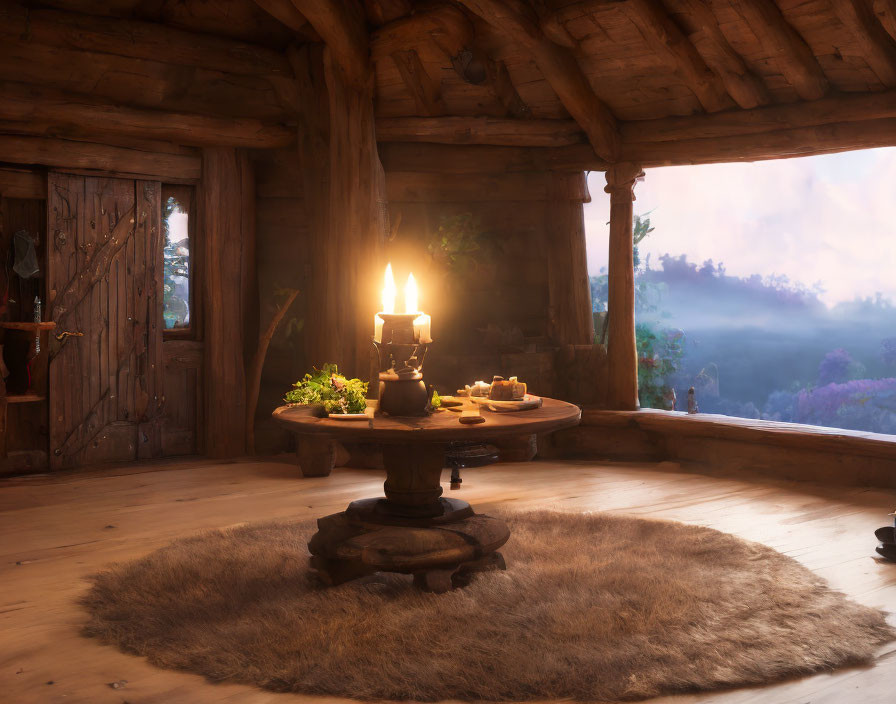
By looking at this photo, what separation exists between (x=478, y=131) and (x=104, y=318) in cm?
315

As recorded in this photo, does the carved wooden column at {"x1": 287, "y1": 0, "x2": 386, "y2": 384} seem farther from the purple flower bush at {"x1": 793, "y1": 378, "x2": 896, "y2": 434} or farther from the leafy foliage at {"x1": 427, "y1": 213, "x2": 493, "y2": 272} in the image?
the purple flower bush at {"x1": 793, "y1": 378, "x2": 896, "y2": 434}

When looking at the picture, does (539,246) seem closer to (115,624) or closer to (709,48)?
(709,48)

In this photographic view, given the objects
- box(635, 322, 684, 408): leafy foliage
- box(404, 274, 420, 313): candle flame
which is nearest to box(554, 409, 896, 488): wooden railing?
box(635, 322, 684, 408): leafy foliage

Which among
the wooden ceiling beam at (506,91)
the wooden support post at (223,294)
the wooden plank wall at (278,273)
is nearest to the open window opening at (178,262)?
the wooden support post at (223,294)

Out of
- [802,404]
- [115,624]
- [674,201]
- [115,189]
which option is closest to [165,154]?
[115,189]

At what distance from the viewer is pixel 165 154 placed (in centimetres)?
674

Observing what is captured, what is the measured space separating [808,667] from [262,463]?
459 cm

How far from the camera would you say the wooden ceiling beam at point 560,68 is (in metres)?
5.86

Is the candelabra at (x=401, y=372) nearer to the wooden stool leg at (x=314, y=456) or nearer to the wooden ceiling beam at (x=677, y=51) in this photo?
the wooden stool leg at (x=314, y=456)

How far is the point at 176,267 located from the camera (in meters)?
7.02

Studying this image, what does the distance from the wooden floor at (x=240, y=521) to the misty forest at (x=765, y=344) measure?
3.65 metres

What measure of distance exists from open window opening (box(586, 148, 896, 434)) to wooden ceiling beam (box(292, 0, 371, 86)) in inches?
156

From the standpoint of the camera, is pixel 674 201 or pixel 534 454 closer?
pixel 534 454

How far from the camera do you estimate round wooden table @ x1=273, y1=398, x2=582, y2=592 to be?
3541 mm
